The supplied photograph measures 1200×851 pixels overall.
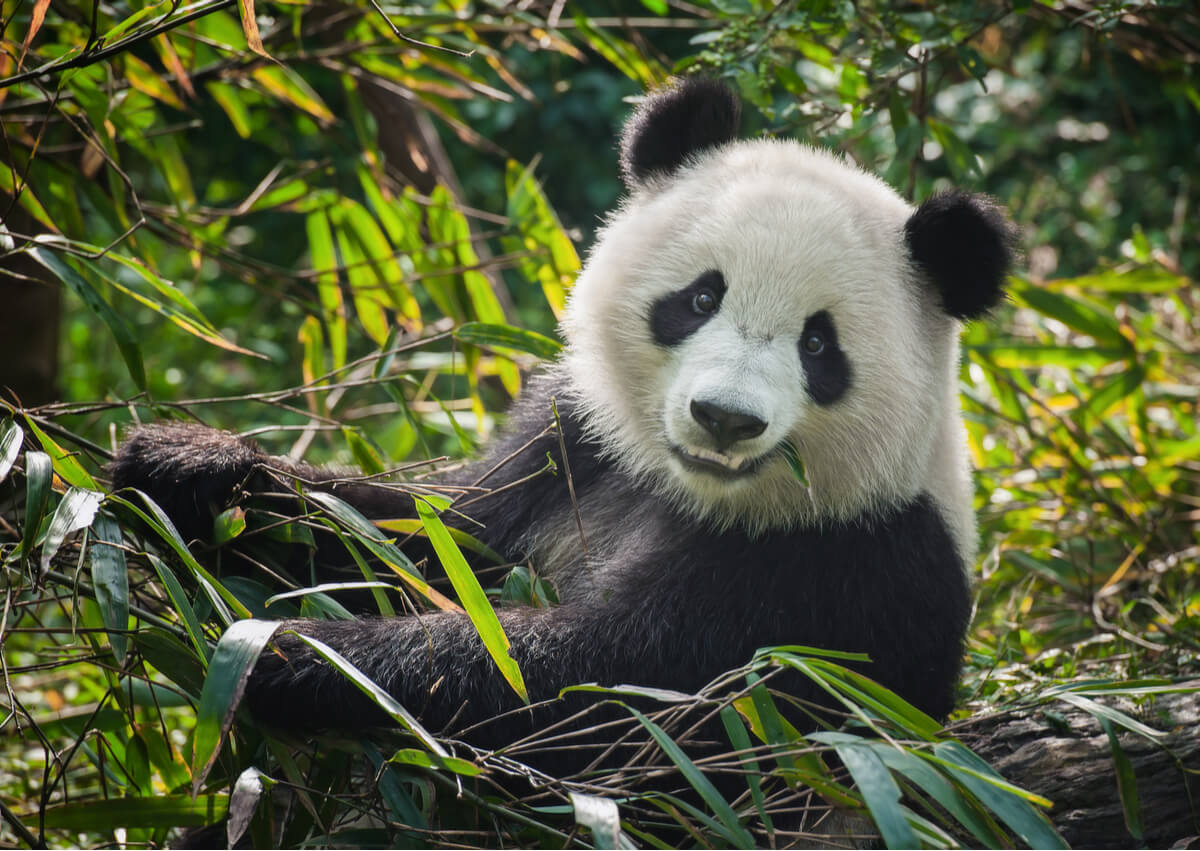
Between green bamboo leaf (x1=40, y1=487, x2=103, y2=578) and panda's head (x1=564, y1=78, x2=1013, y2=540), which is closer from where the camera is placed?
green bamboo leaf (x1=40, y1=487, x2=103, y2=578)

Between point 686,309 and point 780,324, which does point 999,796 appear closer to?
point 780,324

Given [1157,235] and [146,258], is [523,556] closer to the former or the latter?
[146,258]

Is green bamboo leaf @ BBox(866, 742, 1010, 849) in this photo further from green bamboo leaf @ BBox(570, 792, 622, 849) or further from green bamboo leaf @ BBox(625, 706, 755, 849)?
green bamboo leaf @ BBox(570, 792, 622, 849)

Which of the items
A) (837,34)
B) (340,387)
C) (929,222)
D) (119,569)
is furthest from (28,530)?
(837,34)

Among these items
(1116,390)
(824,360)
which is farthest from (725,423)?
(1116,390)

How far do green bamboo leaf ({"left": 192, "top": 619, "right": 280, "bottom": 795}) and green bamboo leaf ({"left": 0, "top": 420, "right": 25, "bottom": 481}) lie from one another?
52 cm

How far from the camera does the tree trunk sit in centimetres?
254

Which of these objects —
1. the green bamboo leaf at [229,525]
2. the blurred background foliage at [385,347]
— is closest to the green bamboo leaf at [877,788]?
the blurred background foliage at [385,347]

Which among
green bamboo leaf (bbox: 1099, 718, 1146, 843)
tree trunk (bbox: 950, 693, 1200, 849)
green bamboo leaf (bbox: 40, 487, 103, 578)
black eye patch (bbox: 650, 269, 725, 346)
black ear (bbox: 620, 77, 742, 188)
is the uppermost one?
black ear (bbox: 620, 77, 742, 188)

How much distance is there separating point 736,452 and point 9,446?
4.68 ft

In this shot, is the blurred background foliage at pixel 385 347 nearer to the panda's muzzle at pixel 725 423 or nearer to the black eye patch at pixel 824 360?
the panda's muzzle at pixel 725 423

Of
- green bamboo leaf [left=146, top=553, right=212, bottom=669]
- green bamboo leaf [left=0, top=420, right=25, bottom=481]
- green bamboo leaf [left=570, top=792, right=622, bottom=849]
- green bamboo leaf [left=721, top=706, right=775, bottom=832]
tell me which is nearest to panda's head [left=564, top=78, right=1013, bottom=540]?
green bamboo leaf [left=721, top=706, right=775, bottom=832]

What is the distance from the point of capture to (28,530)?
1923mm

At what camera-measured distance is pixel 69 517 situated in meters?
1.98
